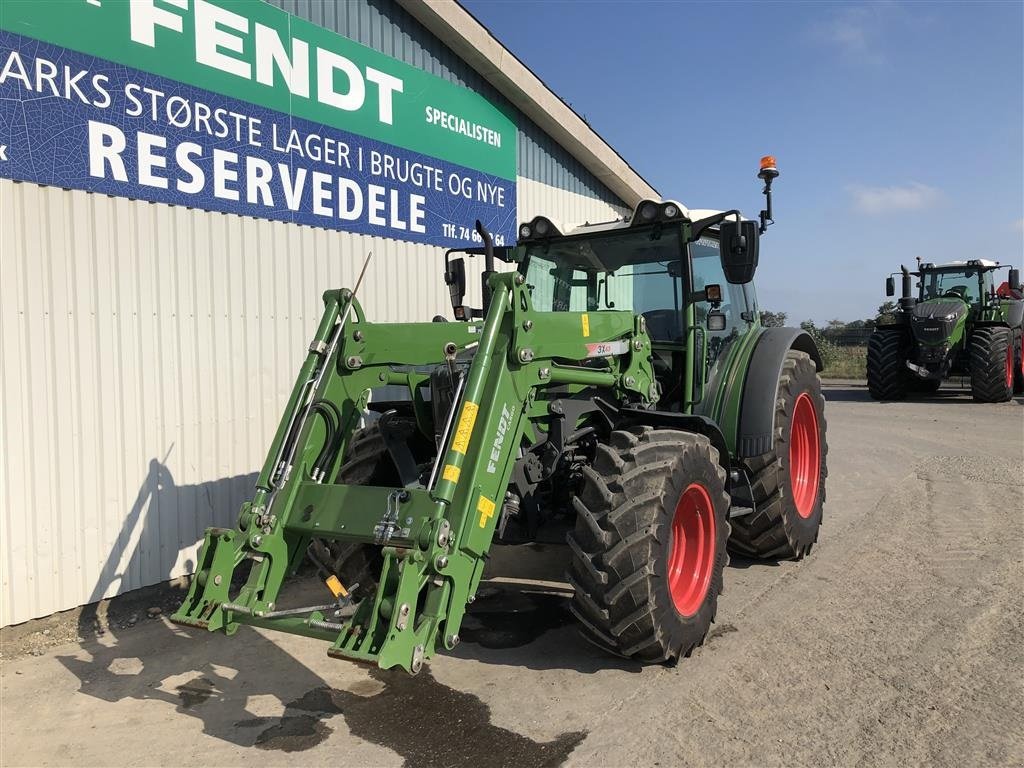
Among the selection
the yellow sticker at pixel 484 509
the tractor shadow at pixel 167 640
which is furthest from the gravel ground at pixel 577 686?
the yellow sticker at pixel 484 509

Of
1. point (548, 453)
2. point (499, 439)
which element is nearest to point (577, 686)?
point (548, 453)

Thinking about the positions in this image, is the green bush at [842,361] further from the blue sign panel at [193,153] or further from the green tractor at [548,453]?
the green tractor at [548,453]

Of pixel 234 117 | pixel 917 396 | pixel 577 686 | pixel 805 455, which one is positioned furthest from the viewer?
pixel 917 396

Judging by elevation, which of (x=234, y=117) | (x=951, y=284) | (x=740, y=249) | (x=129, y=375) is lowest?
(x=129, y=375)

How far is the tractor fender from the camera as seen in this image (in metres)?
5.07

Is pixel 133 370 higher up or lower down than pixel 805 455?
higher up

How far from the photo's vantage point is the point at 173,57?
536cm

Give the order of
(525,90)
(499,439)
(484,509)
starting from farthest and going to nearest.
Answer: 1. (525,90)
2. (499,439)
3. (484,509)

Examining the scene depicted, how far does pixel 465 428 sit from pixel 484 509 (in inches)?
15.3

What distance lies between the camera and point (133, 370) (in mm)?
5145

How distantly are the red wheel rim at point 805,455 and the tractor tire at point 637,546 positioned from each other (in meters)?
2.22

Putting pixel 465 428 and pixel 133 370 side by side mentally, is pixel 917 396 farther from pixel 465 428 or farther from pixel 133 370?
pixel 133 370

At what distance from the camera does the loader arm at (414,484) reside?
321 cm

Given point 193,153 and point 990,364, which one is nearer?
point 193,153
